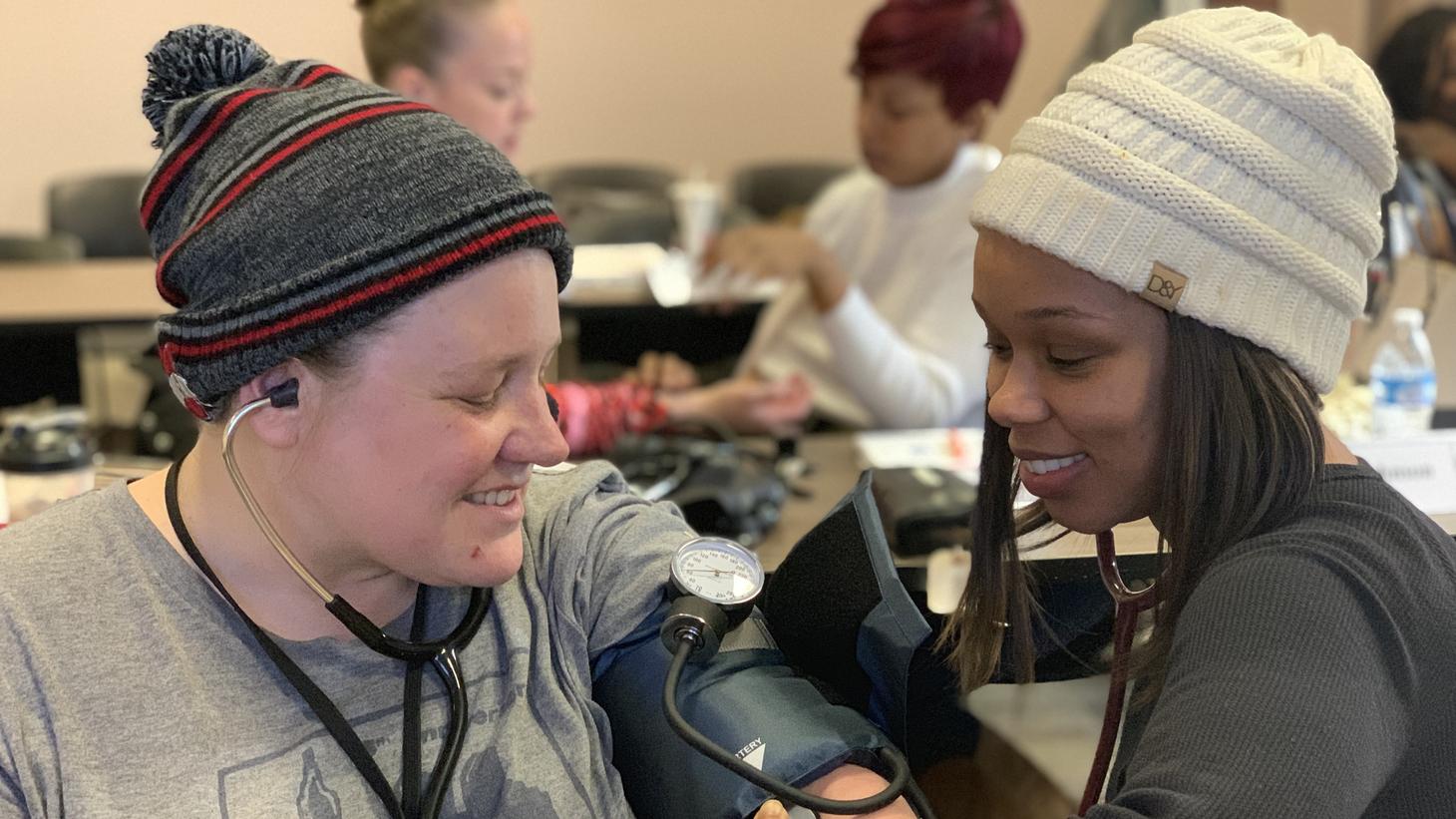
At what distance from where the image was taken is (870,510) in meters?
1.16

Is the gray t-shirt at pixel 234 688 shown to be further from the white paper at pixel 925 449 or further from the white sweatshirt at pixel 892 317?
the white sweatshirt at pixel 892 317

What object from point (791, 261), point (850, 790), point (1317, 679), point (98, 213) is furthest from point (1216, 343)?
point (98, 213)

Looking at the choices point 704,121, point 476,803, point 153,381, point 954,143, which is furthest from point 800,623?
point 704,121

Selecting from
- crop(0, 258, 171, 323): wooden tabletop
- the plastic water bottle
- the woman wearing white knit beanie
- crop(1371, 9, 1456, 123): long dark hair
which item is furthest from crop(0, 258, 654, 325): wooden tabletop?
crop(1371, 9, 1456, 123): long dark hair

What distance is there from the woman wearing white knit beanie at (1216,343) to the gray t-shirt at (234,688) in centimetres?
38

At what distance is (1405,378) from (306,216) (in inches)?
64.8

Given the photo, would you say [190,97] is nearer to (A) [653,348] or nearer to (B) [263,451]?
(B) [263,451]

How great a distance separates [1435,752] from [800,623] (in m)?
0.49

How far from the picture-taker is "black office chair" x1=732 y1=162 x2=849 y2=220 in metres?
5.20

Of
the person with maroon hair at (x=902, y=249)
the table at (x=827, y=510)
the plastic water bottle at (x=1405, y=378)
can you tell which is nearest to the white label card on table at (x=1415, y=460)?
the plastic water bottle at (x=1405, y=378)

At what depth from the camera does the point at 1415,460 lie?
168 cm

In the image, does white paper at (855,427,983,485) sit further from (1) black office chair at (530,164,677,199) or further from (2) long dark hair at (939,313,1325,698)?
(1) black office chair at (530,164,677,199)

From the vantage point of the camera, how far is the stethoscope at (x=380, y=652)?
1.07m

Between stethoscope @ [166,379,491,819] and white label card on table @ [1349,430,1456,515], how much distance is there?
1.08m
